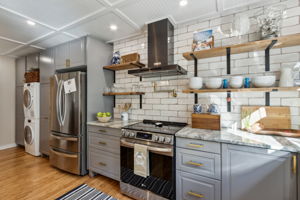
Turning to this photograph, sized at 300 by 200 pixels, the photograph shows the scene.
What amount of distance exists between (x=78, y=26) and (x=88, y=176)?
253cm

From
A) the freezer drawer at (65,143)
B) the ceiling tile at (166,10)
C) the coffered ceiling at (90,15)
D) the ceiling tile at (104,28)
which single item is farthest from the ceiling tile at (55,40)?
the freezer drawer at (65,143)

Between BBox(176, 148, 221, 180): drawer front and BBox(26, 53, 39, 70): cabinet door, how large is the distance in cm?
379

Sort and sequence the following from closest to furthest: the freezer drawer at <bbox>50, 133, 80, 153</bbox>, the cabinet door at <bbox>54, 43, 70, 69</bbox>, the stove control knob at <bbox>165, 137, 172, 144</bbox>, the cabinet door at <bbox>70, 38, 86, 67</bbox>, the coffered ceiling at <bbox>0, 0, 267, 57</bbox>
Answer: the stove control knob at <bbox>165, 137, 172, 144</bbox>
the coffered ceiling at <bbox>0, 0, 267, 57</bbox>
the freezer drawer at <bbox>50, 133, 80, 153</bbox>
the cabinet door at <bbox>70, 38, 86, 67</bbox>
the cabinet door at <bbox>54, 43, 70, 69</bbox>

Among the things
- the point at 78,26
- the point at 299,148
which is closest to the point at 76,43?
the point at 78,26

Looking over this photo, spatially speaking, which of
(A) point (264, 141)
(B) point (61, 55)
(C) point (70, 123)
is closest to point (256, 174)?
(A) point (264, 141)

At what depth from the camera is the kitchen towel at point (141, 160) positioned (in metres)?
1.65

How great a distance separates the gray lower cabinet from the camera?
2.00 meters

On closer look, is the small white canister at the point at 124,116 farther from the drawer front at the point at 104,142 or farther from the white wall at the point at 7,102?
the white wall at the point at 7,102

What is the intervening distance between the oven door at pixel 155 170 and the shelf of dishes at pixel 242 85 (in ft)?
2.95

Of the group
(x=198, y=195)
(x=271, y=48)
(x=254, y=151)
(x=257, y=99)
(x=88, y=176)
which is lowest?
(x=88, y=176)

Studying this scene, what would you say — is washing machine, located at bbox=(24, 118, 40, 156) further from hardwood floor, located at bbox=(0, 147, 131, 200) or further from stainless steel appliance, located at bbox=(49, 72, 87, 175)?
stainless steel appliance, located at bbox=(49, 72, 87, 175)

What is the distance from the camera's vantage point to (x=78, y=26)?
6.99 ft

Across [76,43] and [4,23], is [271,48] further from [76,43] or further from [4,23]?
[4,23]

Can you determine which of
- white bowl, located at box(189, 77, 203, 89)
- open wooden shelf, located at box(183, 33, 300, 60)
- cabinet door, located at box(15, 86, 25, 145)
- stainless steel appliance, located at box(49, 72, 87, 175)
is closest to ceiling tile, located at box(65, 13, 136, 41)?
stainless steel appliance, located at box(49, 72, 87, 175)
